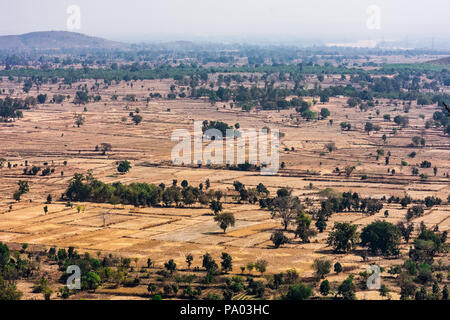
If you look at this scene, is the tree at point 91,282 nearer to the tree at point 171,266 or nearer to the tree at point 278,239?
the tree at point 171,266

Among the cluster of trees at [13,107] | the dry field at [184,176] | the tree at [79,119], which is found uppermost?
the cluster of trees at [13,107]

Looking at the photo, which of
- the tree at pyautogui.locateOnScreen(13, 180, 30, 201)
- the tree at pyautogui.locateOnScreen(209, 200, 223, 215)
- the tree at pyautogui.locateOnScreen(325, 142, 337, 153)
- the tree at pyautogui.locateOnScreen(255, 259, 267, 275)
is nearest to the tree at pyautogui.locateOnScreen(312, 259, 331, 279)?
the tree at pyautogui.locateOnScreen(255, 259, 267, 275)

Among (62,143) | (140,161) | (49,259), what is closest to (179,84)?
(62,143)

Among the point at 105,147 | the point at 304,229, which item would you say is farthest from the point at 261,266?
the point at 105,147

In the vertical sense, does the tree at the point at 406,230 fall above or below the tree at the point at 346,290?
below

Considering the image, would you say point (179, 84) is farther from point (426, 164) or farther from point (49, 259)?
point (49, 259)

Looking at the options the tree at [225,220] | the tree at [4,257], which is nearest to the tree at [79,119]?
the tree at [225,220]
